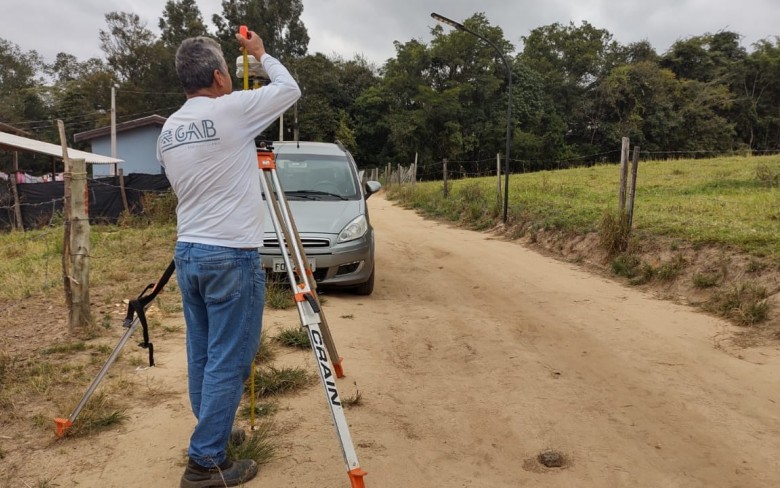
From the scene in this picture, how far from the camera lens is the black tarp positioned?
1602cm

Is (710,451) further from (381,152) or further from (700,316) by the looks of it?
(381,152)

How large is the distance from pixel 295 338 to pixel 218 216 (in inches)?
98.3

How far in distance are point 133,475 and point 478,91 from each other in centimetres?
4669

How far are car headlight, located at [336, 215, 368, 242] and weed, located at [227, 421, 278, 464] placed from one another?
3525mm

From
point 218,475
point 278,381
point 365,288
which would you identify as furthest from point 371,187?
point 218,475

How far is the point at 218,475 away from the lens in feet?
8.42

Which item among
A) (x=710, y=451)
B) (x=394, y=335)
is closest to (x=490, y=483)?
(x=710, y=451)

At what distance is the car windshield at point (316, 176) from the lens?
23.8ft

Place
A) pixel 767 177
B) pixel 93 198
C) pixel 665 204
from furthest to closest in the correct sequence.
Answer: pixel 93 198 < pixel 767 177 < pixel 665 204

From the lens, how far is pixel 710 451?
3154 millimetres

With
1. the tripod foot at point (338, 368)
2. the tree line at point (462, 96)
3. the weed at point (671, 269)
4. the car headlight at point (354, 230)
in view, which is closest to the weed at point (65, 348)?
the tripod foot at point (338, 368)

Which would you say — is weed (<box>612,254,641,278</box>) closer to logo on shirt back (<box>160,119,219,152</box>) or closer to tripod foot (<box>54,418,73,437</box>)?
logo on shirt back (<box>160,119,219,152</box>)

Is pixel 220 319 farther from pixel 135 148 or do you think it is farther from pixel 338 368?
pixel 135 148

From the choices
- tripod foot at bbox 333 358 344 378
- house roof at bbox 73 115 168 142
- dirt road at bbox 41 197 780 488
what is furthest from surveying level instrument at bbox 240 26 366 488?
house roof at bbox 73 115 168 142
